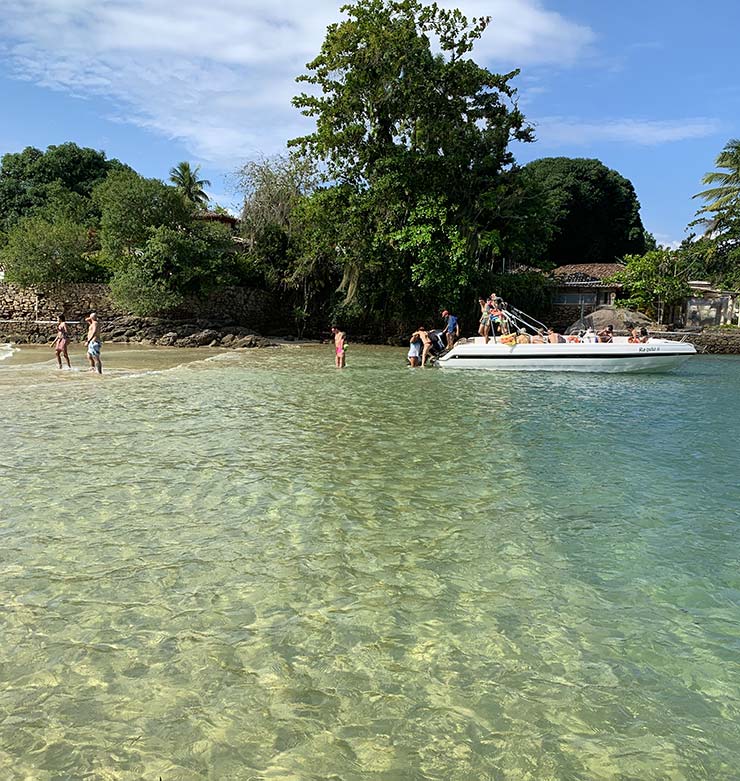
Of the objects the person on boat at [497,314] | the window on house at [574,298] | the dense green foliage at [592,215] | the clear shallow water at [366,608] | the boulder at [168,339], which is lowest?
the clear shallow water at [366,608]

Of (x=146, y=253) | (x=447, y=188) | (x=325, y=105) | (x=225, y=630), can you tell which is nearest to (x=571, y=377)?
(x=447, y=188)

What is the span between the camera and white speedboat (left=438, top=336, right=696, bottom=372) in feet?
57.3

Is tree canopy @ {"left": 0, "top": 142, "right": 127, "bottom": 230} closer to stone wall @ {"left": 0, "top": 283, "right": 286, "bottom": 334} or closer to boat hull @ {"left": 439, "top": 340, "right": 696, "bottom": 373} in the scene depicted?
stone wall @ {"left": 0, "top": 283, "right": 286, "bottom": 334}

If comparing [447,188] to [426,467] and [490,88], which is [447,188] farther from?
[426,467]

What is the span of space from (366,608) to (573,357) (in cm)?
1530

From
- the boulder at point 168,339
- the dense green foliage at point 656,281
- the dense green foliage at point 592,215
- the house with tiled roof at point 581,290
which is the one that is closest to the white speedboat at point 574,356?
the boulder at point 168,339

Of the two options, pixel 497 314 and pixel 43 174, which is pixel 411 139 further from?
pixel 43 174

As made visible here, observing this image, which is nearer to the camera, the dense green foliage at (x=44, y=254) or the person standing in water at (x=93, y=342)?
the person standing in water at (x=93, y=342)

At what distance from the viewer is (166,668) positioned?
3021mm

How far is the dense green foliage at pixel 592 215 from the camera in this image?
48.3 m

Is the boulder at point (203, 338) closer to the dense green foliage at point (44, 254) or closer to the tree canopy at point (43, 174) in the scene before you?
the dense green foliage at point (44, 254)

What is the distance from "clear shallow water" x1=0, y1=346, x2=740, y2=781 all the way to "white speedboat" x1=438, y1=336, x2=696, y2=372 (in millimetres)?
9746

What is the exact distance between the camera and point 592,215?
49.2m

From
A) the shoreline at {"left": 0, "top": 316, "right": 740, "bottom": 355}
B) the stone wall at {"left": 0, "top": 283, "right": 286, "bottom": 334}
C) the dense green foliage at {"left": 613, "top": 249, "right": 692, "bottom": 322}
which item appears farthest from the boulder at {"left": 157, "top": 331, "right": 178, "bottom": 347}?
the dense green foliage at {"left": 613, "top": 249, "right": 692, "bottom": 322}
